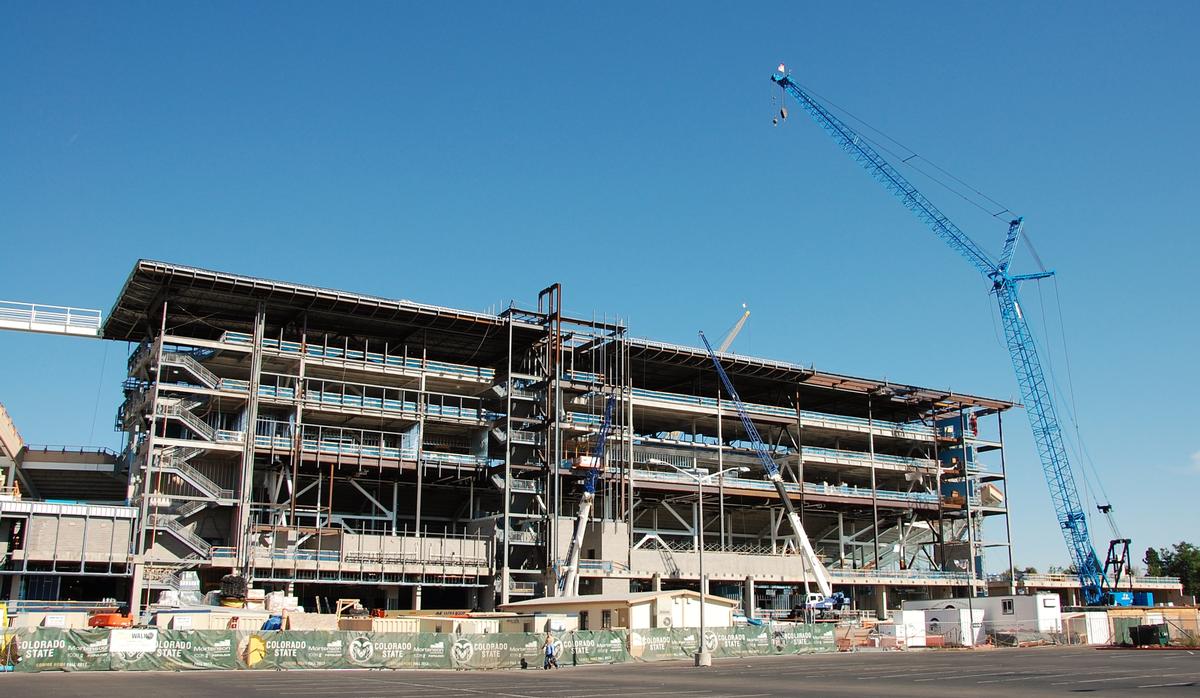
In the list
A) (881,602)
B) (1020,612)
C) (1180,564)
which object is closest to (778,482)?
(881,602)

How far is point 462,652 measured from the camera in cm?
4828

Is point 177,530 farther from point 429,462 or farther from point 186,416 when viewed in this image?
point 429,462

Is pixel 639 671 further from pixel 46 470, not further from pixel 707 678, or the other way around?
pixel 46 470

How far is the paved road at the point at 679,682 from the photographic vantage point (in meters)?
31.9

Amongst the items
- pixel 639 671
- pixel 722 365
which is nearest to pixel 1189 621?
pixel 722 365

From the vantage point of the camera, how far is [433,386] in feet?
305

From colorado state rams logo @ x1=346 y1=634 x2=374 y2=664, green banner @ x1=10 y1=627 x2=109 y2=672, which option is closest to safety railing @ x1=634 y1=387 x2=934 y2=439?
colorado state rams logo @ x1=346 y1=634 x2=374 y2=664

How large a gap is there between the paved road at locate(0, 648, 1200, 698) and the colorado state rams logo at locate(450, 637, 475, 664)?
2.42m

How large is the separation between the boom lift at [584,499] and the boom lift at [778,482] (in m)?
12.5

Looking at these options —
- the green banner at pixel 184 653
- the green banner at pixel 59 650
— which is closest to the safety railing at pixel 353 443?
the green banner at pixel 184 653

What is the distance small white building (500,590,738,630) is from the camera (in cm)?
6481

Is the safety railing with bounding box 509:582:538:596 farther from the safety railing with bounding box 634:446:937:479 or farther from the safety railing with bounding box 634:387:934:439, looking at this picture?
the safety railing with bounding box 634:387:934:439

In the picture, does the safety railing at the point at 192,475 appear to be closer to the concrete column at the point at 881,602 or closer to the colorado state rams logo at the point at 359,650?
the colorado state rams logo at the point at 359,650

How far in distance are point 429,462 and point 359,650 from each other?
4148 centimetres
